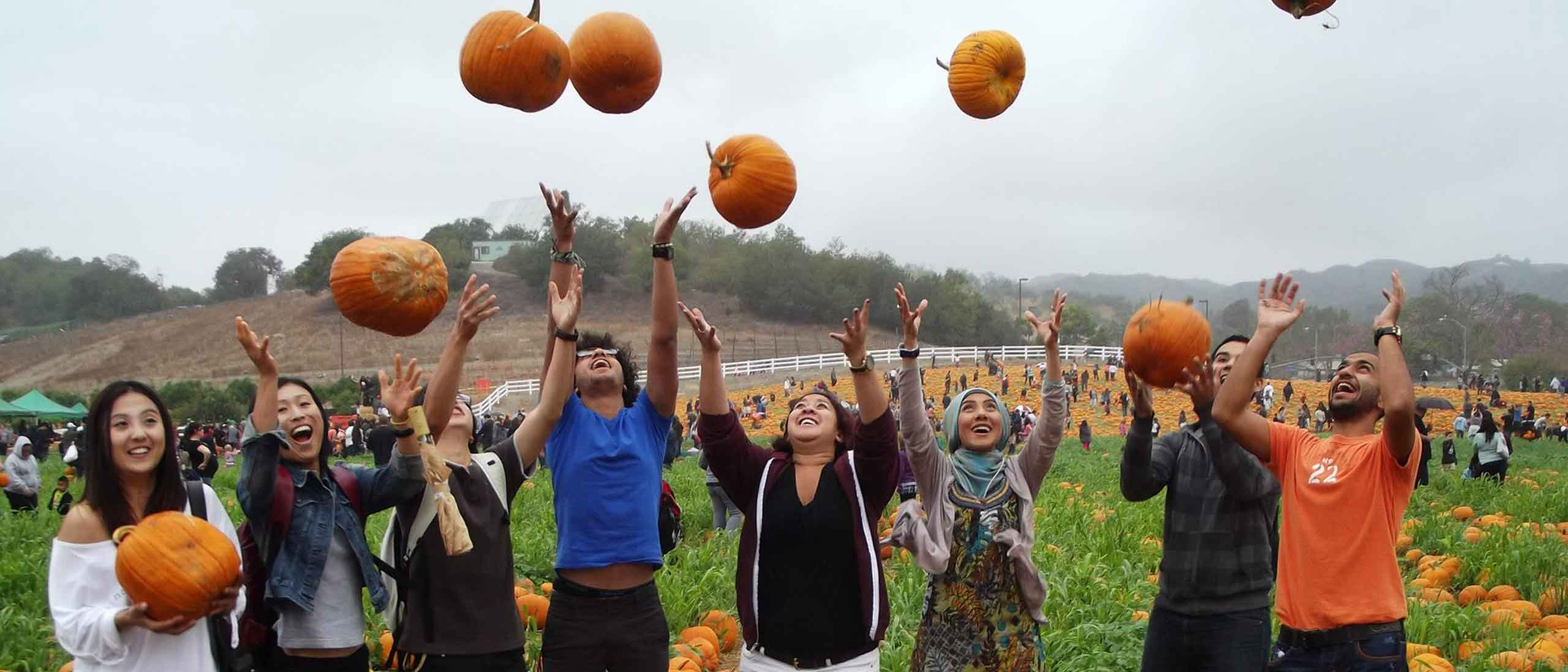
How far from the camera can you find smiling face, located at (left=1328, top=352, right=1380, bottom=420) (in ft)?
12.4

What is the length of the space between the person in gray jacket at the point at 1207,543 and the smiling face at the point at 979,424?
18.3 inches

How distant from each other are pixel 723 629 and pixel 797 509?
2573 millimetres

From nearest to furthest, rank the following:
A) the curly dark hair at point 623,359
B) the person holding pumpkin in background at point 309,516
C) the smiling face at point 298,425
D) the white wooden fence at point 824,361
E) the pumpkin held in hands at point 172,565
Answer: the pumpkin held in hands at point 172,565, the person holding pumpkin in background at point 309,516, the smiling face at point 298,425, the curly dark hair at point 623,359, the white wooden fence at point 824,361

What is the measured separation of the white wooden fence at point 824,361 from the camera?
131 ft

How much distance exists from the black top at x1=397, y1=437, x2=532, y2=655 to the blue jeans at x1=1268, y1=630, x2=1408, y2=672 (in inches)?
105

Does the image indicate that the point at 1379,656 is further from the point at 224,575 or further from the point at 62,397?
the point at 62,397

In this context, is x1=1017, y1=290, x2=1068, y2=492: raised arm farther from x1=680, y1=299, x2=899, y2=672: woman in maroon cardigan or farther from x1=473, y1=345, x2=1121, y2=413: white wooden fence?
x1=473, y1=345, x2=1121, y2=413: white wooden fence

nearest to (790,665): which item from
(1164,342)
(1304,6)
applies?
(1164,342)

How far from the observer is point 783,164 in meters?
4.14

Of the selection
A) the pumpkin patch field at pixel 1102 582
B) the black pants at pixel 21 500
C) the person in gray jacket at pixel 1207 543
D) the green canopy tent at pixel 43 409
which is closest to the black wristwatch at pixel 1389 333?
the person in gray jacket at pixel 1207 543

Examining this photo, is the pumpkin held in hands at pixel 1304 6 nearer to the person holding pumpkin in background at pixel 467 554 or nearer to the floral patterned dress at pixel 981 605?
the floral patterned dress at pixel 981 605

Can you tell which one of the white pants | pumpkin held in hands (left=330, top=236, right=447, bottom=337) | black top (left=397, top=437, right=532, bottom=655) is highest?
pumpkin held in hands (left=330, top=236, right=447, bottom=337)

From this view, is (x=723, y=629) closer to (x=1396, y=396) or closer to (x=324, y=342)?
(x=1396, y=396)

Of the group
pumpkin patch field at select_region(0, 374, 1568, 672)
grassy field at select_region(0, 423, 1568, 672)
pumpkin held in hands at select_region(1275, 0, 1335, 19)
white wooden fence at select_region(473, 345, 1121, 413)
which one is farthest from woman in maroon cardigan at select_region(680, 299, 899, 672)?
white wooden fence at select_region(473, 345, 1121, 413)
